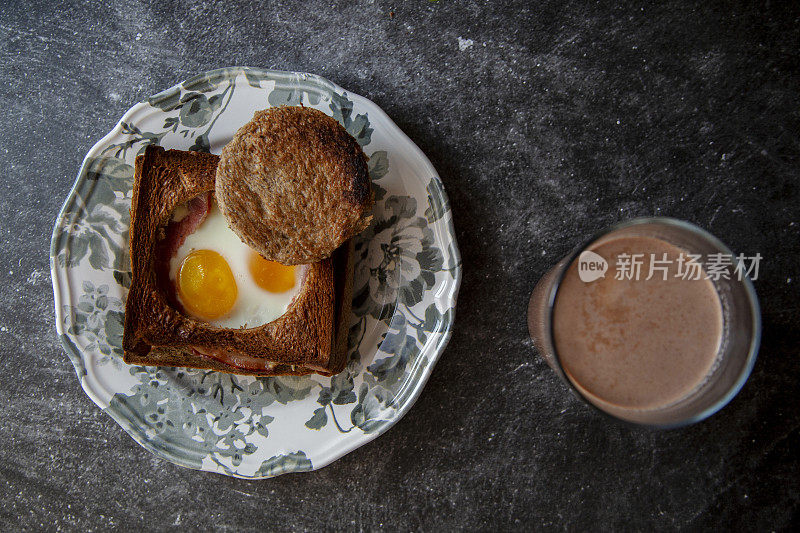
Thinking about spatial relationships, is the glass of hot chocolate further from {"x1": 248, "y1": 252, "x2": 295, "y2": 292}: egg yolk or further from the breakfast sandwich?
{"x1": 248, "y1": 252, "x2": 295, "y2": 292}: egg yolk

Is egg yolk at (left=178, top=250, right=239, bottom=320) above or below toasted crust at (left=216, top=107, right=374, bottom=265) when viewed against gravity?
below

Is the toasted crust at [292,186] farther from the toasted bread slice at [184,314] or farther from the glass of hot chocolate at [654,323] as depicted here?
the glass of hot chocolate at [654,323]

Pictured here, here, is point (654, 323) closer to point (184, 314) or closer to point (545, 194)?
point (545, 194)

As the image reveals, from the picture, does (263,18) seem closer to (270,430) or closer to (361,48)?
(361,48)

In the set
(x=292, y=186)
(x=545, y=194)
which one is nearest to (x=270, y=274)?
(x=292, y=186)

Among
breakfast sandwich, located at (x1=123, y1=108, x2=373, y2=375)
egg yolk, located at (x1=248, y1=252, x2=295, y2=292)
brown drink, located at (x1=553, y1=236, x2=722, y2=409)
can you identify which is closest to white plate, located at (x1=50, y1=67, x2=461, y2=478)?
breakfast sandwich, located at (x1=123, y1=108, x2=373, y2=375)

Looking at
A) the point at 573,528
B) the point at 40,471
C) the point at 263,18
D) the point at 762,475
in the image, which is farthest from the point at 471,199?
the point at 40,471

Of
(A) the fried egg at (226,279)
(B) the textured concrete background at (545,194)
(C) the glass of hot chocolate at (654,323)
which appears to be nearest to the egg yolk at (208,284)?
(A) the fried egg at (226,279)
